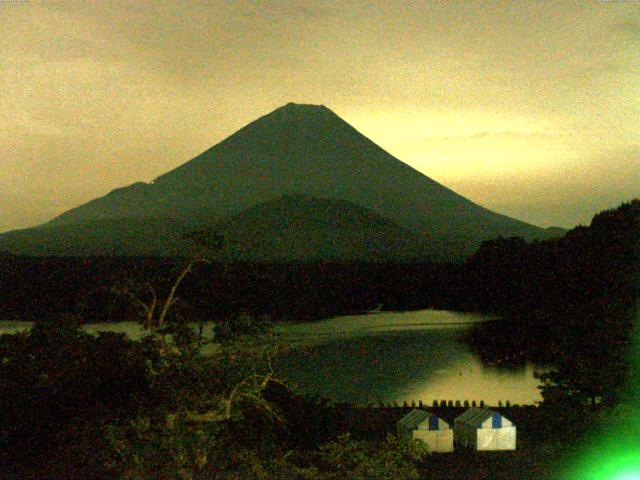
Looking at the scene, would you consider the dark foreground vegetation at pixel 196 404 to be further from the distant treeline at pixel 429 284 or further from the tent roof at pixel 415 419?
the tent roof at pixel 415 419

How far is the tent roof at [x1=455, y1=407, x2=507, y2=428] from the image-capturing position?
1330cm

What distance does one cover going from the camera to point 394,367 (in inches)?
1040

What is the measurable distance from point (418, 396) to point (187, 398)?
17.1m

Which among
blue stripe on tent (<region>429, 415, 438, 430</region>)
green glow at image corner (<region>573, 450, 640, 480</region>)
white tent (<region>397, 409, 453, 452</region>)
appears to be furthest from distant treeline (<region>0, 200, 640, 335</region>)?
blue stripe on tent (<region>429, 415, 438, 430</region>)

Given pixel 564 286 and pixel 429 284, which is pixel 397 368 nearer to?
pixel 564 286

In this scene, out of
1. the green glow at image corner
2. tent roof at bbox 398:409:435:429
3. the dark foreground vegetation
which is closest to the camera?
the dark foreground vegetation

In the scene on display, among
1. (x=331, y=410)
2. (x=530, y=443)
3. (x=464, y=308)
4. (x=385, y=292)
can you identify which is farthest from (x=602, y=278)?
(x=385, y=292)

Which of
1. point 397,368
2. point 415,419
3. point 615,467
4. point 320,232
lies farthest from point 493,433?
point 320,232

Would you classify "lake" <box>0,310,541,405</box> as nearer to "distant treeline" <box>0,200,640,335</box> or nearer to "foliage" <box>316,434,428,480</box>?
"distant treeline" <box>0,200,640,335</box>

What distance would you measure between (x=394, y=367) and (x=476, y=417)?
1282 cm

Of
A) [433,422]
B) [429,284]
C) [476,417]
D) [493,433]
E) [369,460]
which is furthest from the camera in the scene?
[429,284]

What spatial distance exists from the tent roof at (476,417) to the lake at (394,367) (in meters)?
2.96

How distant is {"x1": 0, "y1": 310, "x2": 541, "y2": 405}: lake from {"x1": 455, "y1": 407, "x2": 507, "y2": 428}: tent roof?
2957 mm

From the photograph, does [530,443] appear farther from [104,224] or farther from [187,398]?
[104,224]
